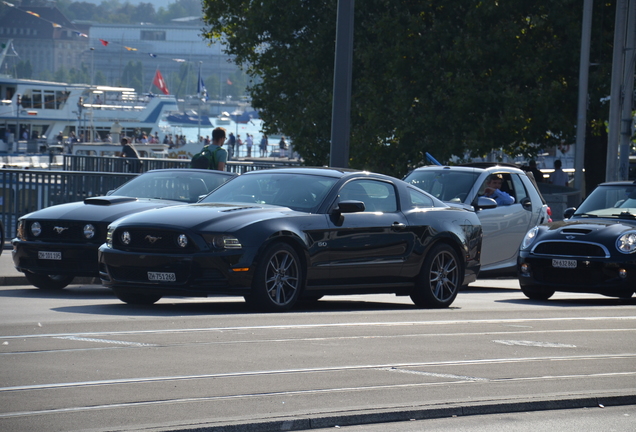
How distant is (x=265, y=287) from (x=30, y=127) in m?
83.0

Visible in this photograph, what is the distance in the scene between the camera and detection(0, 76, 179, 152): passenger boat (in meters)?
87.1

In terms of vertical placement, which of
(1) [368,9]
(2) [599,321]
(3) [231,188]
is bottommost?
(2) [599,321]

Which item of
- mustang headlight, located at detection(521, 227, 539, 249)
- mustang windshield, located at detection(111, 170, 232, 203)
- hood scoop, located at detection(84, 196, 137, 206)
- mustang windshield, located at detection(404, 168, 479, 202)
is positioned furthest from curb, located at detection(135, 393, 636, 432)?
mustang windshield, located at detection(404, 168, 479, 202)

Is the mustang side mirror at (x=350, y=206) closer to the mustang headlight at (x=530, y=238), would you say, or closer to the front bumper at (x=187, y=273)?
the front bumper at (x=187, y=273)

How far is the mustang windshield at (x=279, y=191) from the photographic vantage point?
38.9ft

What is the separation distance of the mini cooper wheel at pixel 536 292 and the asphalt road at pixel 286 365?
2414 millimetres

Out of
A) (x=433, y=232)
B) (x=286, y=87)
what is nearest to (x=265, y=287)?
(x=433, y=232)

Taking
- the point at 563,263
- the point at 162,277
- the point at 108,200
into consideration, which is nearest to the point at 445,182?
the point at 563,263

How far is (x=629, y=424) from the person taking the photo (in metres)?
6.60

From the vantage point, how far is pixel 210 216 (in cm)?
1100

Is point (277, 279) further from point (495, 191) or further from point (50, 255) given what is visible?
point (495, 191)

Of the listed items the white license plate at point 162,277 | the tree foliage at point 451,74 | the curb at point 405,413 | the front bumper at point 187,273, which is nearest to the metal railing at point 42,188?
the front bumper at point 187,273

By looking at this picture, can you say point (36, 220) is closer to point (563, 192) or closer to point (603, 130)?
point (563, 192)

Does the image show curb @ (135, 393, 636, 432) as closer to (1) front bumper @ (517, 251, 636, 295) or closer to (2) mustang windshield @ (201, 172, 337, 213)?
(2) mustang windshield @ (201, 172, 337, 213)
